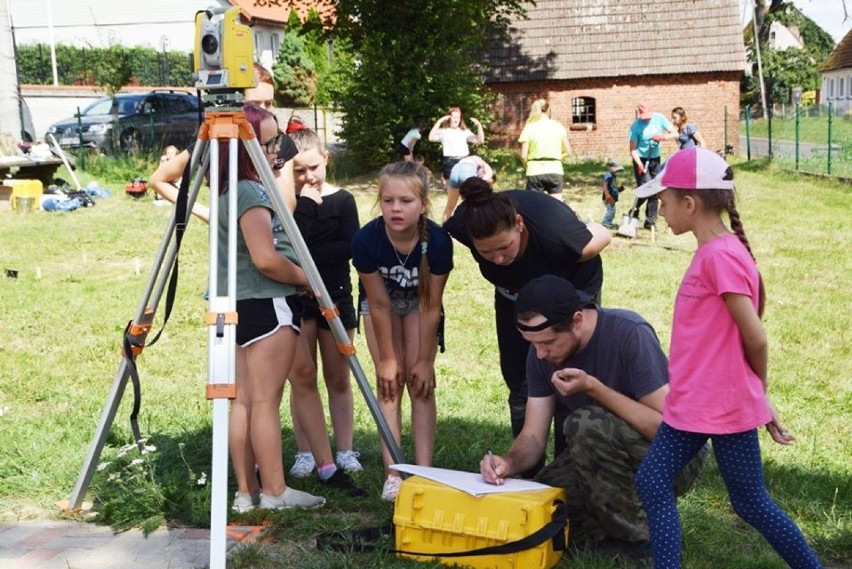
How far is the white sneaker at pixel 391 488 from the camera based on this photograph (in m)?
4.36

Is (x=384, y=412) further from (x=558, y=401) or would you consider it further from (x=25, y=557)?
(x=25, y=557)

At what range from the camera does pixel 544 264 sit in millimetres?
4137

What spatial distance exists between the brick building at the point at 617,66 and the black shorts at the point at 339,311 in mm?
23664

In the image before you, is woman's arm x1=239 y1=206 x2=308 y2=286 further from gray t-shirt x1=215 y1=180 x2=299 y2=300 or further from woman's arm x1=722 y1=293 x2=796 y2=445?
woman's arm x1=722 y1=293 x2=796 y2=445

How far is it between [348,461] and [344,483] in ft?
0.95

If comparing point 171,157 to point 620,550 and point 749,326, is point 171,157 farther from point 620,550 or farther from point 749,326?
point 749,326

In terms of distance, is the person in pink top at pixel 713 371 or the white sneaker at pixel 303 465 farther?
the white sneaker at pixel 303 465

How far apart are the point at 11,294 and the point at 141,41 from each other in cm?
4051

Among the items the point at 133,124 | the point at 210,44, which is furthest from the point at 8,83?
the point at 210,44

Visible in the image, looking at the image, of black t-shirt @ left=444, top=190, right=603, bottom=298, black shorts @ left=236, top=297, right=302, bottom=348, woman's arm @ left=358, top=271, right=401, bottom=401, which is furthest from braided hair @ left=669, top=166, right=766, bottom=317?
black shorts @ left=236, top=297, right=302, bottom=348

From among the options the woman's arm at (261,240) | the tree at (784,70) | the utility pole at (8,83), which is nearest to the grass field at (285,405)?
the woman's arm at (261,240)

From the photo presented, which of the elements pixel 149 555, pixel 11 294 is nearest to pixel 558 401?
pixel 149 555

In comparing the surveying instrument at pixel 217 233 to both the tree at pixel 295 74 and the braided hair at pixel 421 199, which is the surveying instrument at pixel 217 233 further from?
the tree at pixel 295 74

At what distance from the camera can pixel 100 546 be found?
3955 millimetres
